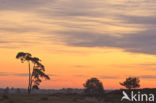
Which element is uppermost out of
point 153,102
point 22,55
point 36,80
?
point 22,55

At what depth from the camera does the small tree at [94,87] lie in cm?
11494

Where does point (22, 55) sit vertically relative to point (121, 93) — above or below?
above

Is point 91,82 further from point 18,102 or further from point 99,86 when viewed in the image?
point 18,102

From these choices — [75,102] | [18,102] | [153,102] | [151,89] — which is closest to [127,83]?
[151,89]

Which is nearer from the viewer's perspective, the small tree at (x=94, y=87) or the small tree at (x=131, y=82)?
the small tree at (x=94, y=87)

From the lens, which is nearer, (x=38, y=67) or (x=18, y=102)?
(x=18, y=102)

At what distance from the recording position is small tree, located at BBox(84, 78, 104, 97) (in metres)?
115

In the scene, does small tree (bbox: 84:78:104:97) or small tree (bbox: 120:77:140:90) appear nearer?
small tree (bbox: 84:78:104:97)

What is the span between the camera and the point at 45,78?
97.4 m

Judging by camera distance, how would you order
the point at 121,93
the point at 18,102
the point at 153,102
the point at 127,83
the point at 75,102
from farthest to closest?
the point at 127,83 < the point at 121,93 < the point at 153,102 < the point at 75,102 < the point at 18,102

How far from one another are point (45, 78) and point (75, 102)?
31.7 meters

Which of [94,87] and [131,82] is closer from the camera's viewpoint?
[94,87]

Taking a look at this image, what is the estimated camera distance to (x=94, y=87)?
401ft

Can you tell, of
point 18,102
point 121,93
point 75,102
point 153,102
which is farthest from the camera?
point 121,93
